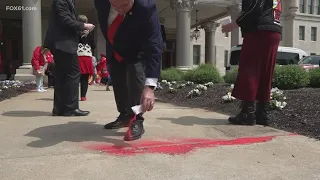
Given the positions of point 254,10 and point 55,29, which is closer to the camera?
point 254,10

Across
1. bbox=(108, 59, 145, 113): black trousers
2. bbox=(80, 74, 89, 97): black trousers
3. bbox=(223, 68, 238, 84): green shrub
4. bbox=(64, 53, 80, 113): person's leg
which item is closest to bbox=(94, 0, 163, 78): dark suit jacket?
bbox=(108, 59, 145, 113): black trousers

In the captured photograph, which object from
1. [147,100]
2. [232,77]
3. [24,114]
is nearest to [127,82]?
[147,100]

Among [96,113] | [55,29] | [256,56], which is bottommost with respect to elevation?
[96,113]

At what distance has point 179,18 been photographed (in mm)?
18516

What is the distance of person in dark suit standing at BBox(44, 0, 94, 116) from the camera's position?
460cm

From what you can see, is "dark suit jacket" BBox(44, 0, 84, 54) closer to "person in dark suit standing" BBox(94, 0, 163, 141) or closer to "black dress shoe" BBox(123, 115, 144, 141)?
"person in dark suit standing" BBox(94, 0, 163, 141)

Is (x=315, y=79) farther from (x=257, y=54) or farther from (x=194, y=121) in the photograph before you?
(x=194, y=121)

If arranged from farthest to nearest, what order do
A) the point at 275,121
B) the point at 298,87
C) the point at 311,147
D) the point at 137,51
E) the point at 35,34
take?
the point at 35,34 → the point at 298,87 → the point at 275,121 → the point at 137,51 → the point at 311,147

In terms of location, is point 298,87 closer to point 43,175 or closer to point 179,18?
point 43,175

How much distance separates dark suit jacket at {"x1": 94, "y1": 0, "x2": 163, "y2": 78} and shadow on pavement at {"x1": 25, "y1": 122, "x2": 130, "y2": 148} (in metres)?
0.81

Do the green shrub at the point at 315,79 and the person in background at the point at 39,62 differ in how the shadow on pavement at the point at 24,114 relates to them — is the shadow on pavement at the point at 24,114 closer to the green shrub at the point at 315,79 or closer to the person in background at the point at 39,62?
the person in background at the point at 39,62

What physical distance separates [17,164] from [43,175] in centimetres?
33

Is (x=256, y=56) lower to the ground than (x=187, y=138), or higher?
higher

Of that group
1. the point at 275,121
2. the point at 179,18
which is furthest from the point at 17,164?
the point at 179,18
